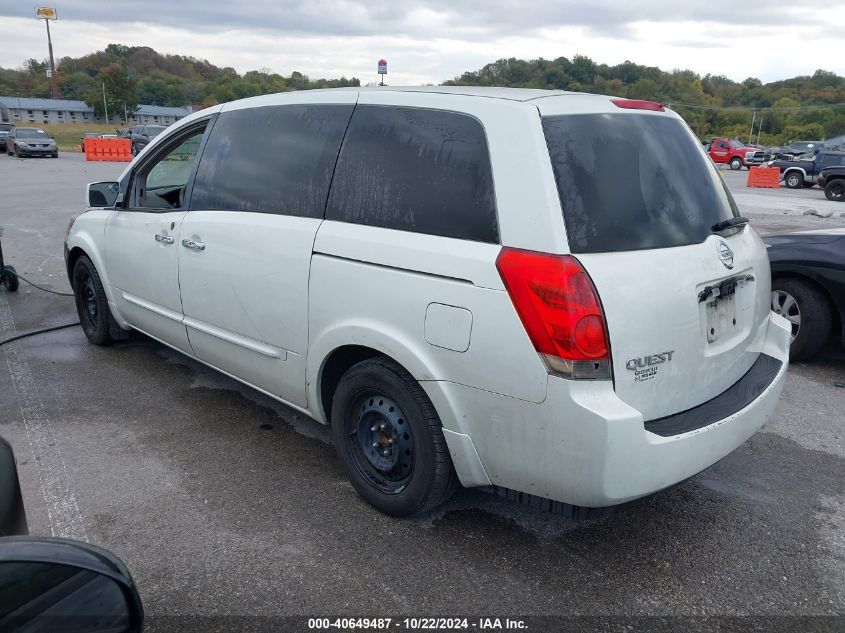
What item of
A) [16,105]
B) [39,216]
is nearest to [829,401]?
[39,216]

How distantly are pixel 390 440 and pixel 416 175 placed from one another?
1.19 m

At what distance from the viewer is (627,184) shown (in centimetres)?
273

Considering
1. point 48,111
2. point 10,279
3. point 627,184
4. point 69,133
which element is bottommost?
point 10,279

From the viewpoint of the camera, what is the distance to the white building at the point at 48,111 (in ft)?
356

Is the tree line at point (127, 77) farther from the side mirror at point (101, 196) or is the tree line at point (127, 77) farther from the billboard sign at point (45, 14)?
the side mirror at point (101, 196)

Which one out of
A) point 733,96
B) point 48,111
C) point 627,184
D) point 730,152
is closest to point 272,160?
point 627,184

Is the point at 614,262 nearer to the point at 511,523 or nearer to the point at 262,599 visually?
the point at 511,523

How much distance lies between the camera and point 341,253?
10.2 ft

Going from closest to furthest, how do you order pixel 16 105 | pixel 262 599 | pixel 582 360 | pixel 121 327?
pixel 582 360
pixel 262 599
pixel 121 327
pixel 16 105

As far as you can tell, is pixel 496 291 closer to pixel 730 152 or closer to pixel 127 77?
pixel 730 152

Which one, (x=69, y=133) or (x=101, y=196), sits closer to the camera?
(x=101, y=196)

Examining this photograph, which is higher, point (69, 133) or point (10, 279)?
point (69, 133)

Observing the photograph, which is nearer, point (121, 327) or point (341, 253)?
point (341, 253)

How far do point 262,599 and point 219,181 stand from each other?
2366 mm
